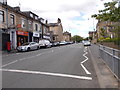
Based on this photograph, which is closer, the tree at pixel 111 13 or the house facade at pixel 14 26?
the tree at pixel 111 13

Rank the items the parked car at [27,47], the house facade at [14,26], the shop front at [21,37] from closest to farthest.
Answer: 1. the parked car at [27,47]
2. the house facade at [14,26]
3. the shop front at [21,37]

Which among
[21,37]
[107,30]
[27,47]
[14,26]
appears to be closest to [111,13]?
[27,47]

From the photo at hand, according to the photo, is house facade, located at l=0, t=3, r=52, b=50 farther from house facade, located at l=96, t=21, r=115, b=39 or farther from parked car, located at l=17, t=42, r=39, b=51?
house facade, located at l=96, t=21, r=115, b=39

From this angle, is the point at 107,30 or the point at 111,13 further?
the point at 107,30

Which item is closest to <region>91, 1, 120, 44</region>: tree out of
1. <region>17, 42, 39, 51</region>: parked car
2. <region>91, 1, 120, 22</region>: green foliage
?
<region>91, 1, 120, 22</region>: green foliage

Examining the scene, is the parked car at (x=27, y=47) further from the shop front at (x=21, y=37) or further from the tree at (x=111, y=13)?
the tree at (x=111, y=13)

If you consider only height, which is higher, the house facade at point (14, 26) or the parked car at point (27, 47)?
the house facade at point (14, 26)

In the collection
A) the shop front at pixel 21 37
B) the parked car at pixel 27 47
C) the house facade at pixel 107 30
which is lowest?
the parked car at pixel 27 47

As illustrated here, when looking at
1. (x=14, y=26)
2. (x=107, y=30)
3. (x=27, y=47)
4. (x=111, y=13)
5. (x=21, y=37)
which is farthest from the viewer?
(x=107, y=30)

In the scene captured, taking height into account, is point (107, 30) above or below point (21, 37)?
above

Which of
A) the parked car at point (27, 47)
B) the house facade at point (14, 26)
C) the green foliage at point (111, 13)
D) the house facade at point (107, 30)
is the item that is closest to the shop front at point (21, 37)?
the house facade at point (14, 26)

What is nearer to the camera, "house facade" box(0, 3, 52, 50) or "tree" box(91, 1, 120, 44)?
"tree" box(91, 1, 120, 44)

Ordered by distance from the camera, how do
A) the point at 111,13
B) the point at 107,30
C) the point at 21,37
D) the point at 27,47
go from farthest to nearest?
the point at 107,30 → the point at 21,37 → the point at 27,47 → the point at 111,13

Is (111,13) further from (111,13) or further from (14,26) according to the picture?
(14,26)
